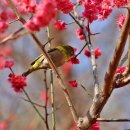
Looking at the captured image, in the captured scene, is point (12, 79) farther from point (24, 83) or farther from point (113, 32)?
point (113, 32)

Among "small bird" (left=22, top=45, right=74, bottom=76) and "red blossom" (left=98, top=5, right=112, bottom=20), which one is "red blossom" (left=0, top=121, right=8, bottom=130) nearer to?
"small bird" (left=22, top=45, right=74, bottom=76)

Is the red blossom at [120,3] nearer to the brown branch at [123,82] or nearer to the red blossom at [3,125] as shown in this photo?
the brown branch at [123,82]

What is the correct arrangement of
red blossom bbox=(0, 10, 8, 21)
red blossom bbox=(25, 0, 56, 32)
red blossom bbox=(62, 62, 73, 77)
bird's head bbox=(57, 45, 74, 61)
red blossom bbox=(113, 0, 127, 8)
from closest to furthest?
red blossom bbox=(25, 0, 56, 32), red blossom bbox=(0, 10, 8, 21), red blossom bbox=(113, 0, 127, 8), bird's head bbox=(57, 45, 74, 61), red blossom bbox=(62, 62, 73, 77)

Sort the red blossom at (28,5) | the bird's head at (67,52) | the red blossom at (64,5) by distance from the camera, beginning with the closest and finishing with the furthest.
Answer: the red blossom at (28,5)
the red blossom at (64,5)
the bird's head at (67,52)

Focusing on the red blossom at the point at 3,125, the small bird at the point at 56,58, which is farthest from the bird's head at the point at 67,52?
the red blossom at the point at 3,125

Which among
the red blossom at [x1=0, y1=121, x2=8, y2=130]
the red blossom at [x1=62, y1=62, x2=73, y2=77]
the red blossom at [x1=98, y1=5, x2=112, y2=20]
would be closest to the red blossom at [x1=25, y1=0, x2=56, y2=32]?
the red blossom at [x1=98, y1=5, x2=112, y2=20]

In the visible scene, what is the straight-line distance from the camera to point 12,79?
2.24m

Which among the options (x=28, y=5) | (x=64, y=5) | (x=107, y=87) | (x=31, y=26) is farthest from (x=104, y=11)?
(x=31, y=26)

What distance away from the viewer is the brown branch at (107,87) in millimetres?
1745

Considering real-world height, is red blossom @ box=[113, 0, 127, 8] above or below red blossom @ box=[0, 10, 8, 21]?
above

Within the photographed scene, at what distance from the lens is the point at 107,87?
1.94 meters

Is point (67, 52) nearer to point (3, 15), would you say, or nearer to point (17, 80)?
point (17, 80)

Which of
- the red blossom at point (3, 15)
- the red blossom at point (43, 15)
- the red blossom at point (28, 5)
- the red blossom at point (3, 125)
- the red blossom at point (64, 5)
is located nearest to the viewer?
the red blossom at point (43, 15)

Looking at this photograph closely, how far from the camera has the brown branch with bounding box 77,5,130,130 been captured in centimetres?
175
